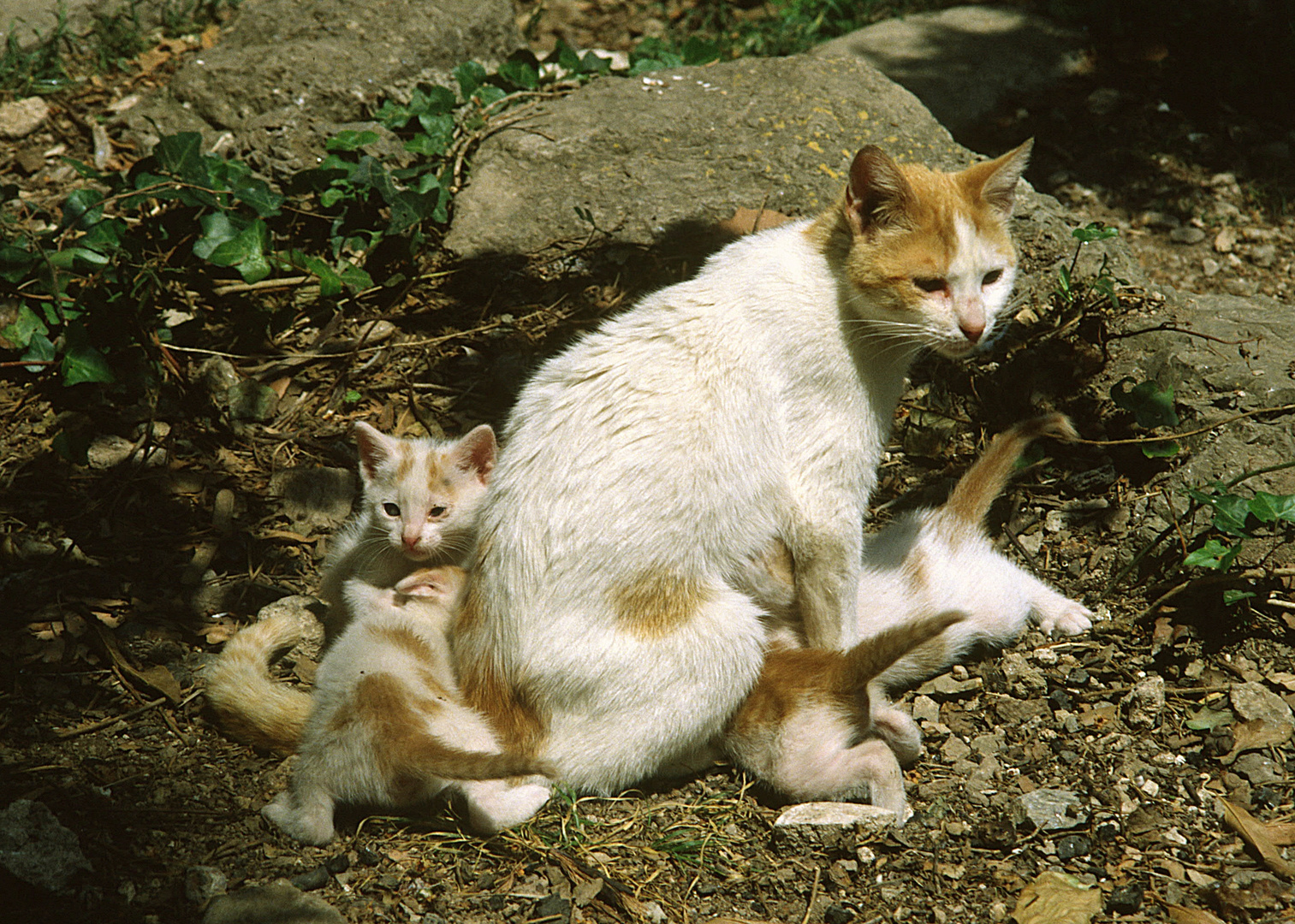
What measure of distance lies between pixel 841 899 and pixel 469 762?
3.79 feet

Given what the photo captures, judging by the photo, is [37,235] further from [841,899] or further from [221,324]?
[841,899]

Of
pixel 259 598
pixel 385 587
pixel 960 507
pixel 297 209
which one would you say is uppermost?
pixel 297 209

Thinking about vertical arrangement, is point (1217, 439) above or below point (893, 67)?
below

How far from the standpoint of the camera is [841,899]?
276 cm

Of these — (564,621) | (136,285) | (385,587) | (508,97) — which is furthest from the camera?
(508,97)

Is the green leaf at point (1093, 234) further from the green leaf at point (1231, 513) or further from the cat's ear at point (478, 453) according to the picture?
the cat's ear at point (478, 453)

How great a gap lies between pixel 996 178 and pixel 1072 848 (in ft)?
6.87

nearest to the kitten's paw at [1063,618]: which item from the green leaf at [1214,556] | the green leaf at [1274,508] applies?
the green leaf at [1214,556]

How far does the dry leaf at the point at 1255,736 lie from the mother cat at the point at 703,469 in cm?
128

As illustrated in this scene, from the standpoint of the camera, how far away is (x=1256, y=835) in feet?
9.07

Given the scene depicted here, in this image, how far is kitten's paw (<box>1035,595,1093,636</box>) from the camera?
139 inches

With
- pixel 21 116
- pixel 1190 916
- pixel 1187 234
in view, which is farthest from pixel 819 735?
pixel 21 116

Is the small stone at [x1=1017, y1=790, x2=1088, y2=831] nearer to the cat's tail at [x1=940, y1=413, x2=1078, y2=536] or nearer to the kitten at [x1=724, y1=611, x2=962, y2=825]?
the kitten at [x1=724, y1=611, x2=962, y2=825]

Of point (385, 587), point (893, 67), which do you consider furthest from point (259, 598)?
point (893, 67)
